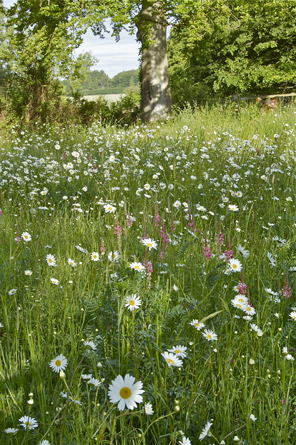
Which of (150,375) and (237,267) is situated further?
(237,267)

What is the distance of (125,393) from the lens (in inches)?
41.3

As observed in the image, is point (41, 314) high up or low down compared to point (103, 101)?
down

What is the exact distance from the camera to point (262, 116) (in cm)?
895

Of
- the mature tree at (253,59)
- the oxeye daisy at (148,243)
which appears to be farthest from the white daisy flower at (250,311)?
the mature tree at (253,59)

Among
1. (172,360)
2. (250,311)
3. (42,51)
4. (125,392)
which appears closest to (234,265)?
(250,311)

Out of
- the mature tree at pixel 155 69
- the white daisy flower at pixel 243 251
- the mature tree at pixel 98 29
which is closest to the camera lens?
the white daisy flower at pixel 243 251

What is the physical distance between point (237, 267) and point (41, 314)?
108cm

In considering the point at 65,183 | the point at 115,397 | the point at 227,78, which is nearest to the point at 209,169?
the point at 65,183

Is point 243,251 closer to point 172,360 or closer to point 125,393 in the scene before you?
point 172,360

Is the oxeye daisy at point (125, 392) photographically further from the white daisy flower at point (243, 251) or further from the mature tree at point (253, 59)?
the mature tree at point (253, 59)

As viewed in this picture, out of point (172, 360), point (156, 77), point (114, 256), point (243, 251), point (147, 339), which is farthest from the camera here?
point (156, 77)

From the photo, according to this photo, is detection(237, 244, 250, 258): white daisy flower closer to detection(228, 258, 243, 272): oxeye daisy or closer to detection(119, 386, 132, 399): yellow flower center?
detection(228, 258, 243, 272): oxeye daisy

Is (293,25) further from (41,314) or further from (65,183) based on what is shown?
(41,314)

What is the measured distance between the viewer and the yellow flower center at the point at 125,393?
1.04 m
